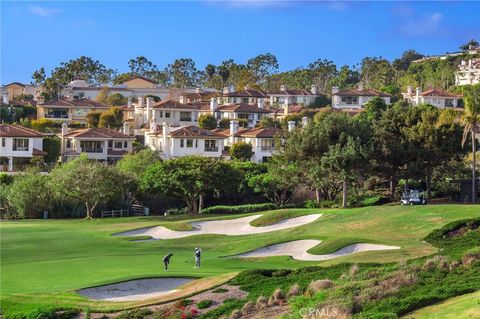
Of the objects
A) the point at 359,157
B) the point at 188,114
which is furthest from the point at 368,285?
the point at 188,114

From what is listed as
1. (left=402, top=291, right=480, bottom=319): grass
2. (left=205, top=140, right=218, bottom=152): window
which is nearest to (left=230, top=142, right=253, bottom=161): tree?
(left=205, top=140, right=218, bottom=152): window

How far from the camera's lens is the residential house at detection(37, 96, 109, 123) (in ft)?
406

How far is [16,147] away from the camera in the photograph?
289 ft

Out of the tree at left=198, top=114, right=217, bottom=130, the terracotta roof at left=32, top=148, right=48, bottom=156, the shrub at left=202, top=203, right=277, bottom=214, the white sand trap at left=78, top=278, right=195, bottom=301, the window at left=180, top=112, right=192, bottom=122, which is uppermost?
the window at left=180, top=112, right=192, bottom=122

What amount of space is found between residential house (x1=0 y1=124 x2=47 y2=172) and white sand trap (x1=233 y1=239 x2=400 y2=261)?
50.2m

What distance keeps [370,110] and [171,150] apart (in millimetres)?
24501

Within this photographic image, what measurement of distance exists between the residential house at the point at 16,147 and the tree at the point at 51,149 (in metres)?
3.03

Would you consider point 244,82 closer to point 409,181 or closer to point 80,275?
point 409,181

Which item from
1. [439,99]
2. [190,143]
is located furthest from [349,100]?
[190,143]

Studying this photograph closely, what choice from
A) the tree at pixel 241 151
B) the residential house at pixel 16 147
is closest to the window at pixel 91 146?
the residential house at pixel 16 147

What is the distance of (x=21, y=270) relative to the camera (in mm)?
37250

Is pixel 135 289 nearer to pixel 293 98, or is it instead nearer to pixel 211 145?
pixel 211 145

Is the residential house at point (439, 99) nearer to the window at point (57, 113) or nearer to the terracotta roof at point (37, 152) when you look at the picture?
the window at point (57, 113)

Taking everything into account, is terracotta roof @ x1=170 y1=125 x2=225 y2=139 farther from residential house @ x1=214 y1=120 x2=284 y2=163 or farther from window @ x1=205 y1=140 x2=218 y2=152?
residential house @ x1=214 y1=120 x2=284 y2=163
